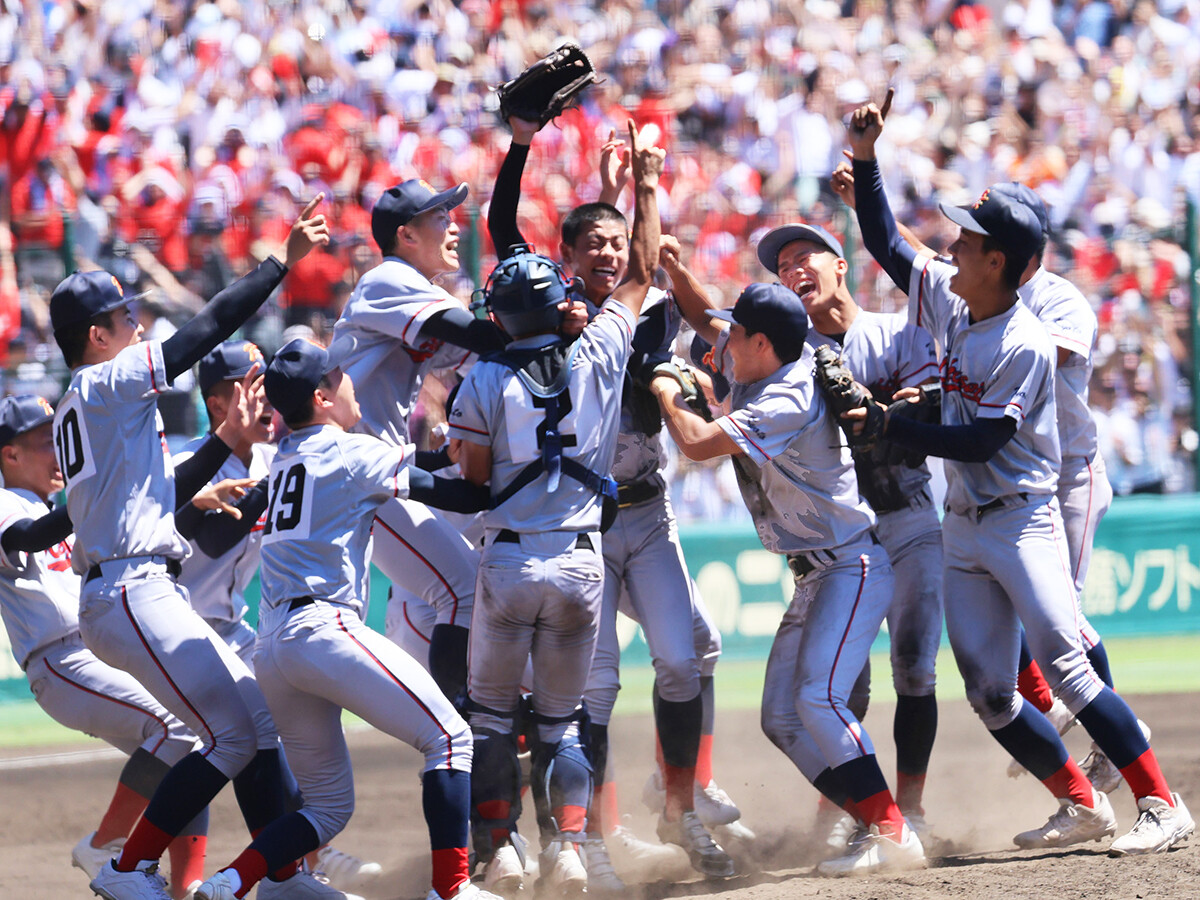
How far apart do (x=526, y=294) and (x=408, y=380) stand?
34.4 inches

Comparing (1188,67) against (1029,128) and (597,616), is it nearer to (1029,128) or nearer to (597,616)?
(1029,128)

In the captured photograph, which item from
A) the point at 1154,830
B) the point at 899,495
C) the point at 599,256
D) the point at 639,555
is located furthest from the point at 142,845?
the point at 1154,830

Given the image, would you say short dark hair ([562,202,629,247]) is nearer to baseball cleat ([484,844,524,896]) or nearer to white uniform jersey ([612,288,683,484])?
white uniform jersey ([612,288,683,484])

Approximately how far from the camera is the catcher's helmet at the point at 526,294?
14.8ft

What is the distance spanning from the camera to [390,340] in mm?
5141

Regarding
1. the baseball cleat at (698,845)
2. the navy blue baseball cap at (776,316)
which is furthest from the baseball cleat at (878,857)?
the navy blue baseball cap at (776,316)

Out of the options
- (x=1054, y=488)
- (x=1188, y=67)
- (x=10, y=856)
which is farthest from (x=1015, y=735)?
(x=1188, y=67)

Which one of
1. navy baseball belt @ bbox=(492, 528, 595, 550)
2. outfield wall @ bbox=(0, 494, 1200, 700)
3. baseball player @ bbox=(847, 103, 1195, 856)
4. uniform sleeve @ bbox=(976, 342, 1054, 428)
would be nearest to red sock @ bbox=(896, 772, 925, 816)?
baseball player @ bbox=(847, 103, 1195, 856)

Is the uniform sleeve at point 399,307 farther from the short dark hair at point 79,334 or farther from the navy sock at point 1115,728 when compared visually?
the navy sock at point 1115,728

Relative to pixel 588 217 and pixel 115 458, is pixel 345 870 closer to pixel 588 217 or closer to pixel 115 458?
pixel 115 458

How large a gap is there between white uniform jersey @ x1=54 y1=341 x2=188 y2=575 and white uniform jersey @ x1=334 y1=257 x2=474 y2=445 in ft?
2.76

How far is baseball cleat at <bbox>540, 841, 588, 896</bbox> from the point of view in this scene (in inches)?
181

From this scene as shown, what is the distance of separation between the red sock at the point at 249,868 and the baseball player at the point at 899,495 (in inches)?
91.5

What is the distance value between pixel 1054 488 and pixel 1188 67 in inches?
416
